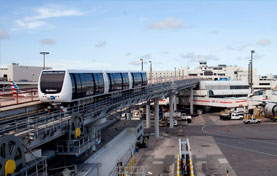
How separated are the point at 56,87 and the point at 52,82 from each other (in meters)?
0.59

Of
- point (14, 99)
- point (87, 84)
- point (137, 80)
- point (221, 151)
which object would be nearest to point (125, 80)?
point (137, 80)

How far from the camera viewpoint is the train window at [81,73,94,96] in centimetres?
2417

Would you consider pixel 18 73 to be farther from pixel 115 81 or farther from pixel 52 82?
pixel 52 82

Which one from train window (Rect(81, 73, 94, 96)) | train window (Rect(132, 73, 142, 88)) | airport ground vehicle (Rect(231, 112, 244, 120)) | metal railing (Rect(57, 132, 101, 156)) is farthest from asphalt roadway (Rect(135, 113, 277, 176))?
airport ground vehicle (Rect(231, 112, 244, 120))

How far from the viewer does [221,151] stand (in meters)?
35.5

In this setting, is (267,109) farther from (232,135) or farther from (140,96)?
(140,96)

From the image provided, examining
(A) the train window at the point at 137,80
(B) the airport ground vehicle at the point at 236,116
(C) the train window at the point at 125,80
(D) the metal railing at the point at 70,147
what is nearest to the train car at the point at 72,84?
(D) the metal railing at the point at 70,147

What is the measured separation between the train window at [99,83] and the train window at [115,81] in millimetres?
2343

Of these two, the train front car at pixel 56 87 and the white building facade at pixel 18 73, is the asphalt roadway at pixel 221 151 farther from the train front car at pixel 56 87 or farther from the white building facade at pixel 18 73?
the white building facade at pixel 18 73

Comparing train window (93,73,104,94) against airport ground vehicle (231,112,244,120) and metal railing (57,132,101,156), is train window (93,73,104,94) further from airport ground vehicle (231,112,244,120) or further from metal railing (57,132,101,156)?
airport ground vehicle (231,112,244,120)

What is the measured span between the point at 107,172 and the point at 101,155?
219 cm

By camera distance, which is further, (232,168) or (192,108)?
(192,108)

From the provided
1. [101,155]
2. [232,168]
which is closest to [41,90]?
[101,155]

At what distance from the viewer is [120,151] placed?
29.3 meters
